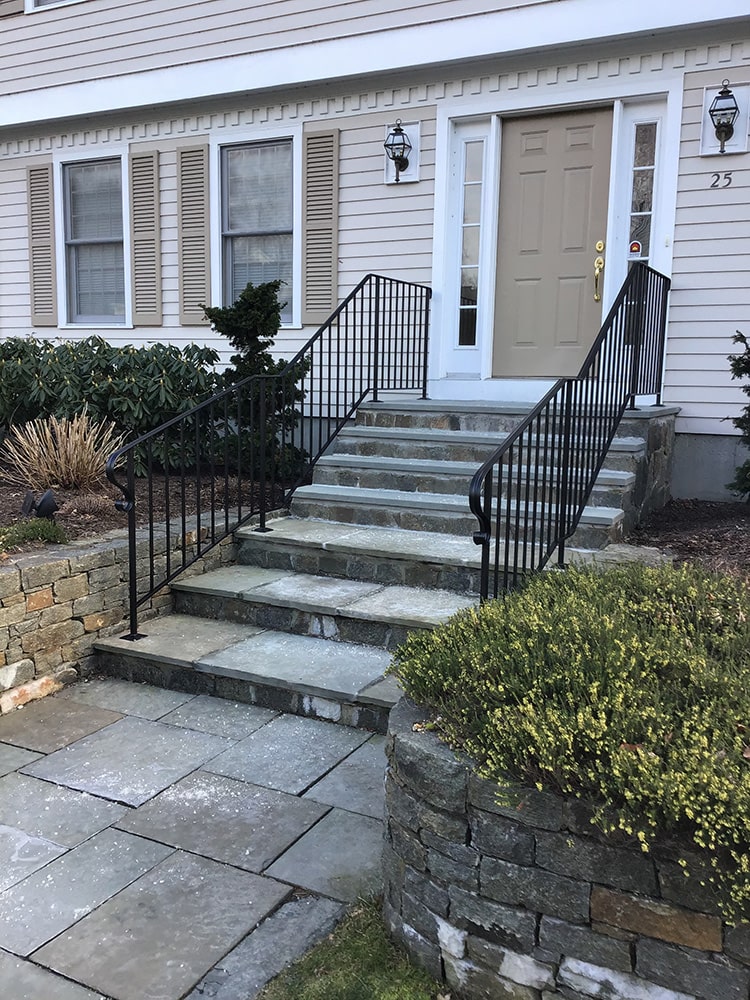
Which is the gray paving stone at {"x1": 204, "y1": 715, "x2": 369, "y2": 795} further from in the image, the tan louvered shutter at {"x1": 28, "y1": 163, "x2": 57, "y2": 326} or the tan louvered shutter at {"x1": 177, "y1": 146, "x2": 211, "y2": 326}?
the tan louvered shutter at {"x1": 28, "y1": 163, "x2": 57, "y2": 326}

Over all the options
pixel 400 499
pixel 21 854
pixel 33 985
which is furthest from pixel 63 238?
pixel 33 985

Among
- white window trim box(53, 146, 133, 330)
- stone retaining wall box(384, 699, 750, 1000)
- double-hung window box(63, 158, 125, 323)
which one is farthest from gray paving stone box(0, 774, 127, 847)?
double-hung window box(63, 158, 125, 323)

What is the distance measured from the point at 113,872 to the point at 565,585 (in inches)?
65.6

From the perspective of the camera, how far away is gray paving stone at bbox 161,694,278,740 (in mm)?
3279

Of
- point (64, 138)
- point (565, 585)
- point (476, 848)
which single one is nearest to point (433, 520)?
point (565, 585)

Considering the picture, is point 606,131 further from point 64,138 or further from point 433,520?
point 64,138

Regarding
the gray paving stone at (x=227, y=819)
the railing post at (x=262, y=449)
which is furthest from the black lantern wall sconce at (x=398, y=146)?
the gray paving stone at (x=227, y=819)

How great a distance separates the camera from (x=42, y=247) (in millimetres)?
7969

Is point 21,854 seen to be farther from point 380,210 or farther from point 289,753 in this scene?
point 380,210

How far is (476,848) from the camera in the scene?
1866 millimetres

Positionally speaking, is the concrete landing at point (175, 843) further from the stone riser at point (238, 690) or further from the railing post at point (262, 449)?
the railing post at point (262, 449)

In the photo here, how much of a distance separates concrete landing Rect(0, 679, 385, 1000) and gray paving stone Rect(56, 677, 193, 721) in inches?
0.9

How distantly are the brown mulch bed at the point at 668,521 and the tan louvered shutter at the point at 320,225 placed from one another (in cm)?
196

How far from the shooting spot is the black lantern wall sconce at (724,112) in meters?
4.97
